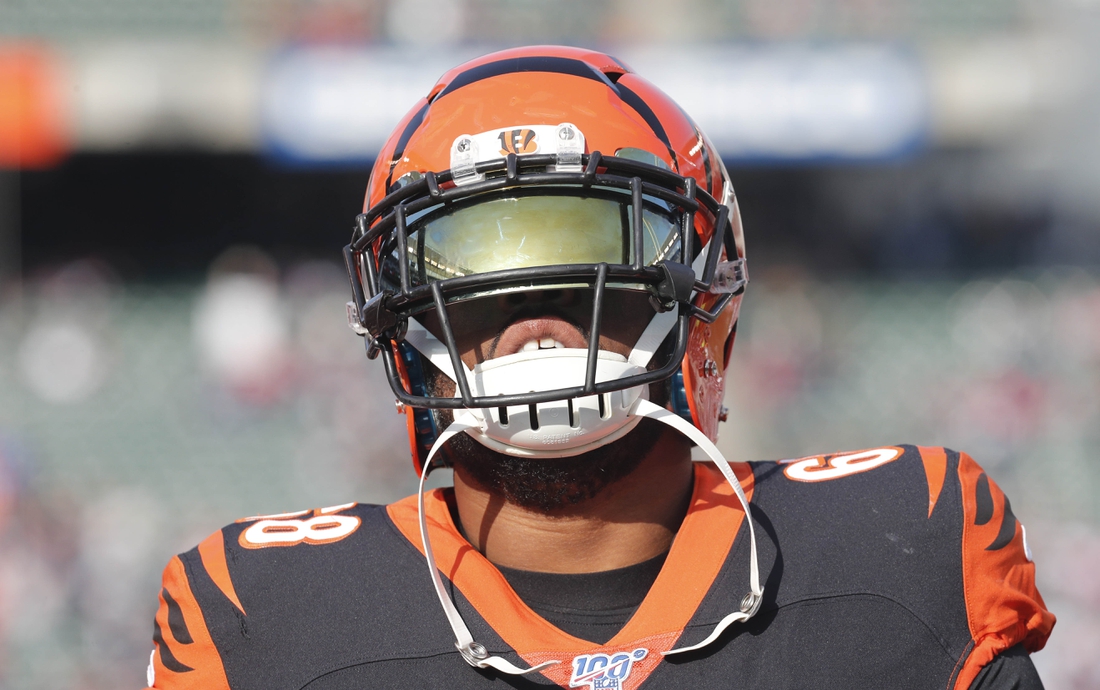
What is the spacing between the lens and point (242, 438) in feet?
20.4

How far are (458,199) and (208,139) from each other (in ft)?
19.6

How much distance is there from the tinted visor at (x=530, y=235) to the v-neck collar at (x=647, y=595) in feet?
1.09

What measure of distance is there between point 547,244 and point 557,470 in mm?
283

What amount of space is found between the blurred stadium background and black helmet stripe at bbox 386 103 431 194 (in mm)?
4314

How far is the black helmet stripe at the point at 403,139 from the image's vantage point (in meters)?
1.49

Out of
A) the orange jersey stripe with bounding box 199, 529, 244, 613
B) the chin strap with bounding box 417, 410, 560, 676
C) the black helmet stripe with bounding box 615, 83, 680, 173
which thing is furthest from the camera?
the black helmet stripe with bounding box 615, 83, 680, 173

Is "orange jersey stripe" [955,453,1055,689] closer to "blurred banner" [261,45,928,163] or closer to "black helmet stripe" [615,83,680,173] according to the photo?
"black helmet stripe" [615,83,680,173]

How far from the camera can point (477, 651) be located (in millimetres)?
1225

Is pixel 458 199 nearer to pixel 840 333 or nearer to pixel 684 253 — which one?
pixel 684 253

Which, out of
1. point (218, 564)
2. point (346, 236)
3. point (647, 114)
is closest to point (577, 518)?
point (218, 564)

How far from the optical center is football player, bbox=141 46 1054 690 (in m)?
1.24

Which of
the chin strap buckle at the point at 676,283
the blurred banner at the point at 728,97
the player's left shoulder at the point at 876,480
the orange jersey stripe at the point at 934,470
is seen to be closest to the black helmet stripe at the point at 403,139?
the chin strap buckle at the point at 676,283

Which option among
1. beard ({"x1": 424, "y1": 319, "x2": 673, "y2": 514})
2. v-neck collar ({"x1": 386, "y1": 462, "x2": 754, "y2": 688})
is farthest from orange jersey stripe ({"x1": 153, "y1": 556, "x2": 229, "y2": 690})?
beard ({"x1": 424, "y1": 319, "x2": 673, "y2": 514})

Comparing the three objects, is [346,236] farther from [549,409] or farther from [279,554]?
[549,409]
